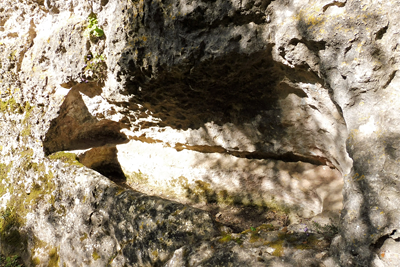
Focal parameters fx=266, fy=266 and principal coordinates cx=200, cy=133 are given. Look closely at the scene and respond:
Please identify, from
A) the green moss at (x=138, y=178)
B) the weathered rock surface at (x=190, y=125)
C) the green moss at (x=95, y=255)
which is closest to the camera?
the weathered rock surface at (x=190, y=125)

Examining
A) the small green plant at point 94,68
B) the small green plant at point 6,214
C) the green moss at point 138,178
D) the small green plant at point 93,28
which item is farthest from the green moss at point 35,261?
the small green plant at point 93,28

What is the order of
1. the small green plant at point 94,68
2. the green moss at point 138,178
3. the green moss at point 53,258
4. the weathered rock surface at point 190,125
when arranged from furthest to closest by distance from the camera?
the green moss at point 138,178, the small green plant at point 94,68, the green moss at point 53,258, the weathered rock surface at point 190,125

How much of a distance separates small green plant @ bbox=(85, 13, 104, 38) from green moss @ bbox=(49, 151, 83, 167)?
2039 mm

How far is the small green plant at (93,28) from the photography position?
410 centimetres

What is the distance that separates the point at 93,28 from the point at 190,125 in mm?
2124

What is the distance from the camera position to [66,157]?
15.0ft

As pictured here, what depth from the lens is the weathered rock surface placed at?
1882 mm

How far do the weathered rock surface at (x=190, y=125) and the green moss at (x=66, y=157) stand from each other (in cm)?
4

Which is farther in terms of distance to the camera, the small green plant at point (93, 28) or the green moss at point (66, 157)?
the green moss at point (66, 157)

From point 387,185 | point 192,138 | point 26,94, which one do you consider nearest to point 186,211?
point 192,138

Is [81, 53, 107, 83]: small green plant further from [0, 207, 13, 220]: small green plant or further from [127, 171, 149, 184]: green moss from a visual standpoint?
[0, 207, 13, 220]: small green plant

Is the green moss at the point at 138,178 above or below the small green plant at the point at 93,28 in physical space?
below

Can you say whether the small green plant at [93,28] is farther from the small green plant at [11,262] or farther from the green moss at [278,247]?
the small green plant at [11,262]

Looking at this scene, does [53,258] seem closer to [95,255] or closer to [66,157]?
[95,255]
